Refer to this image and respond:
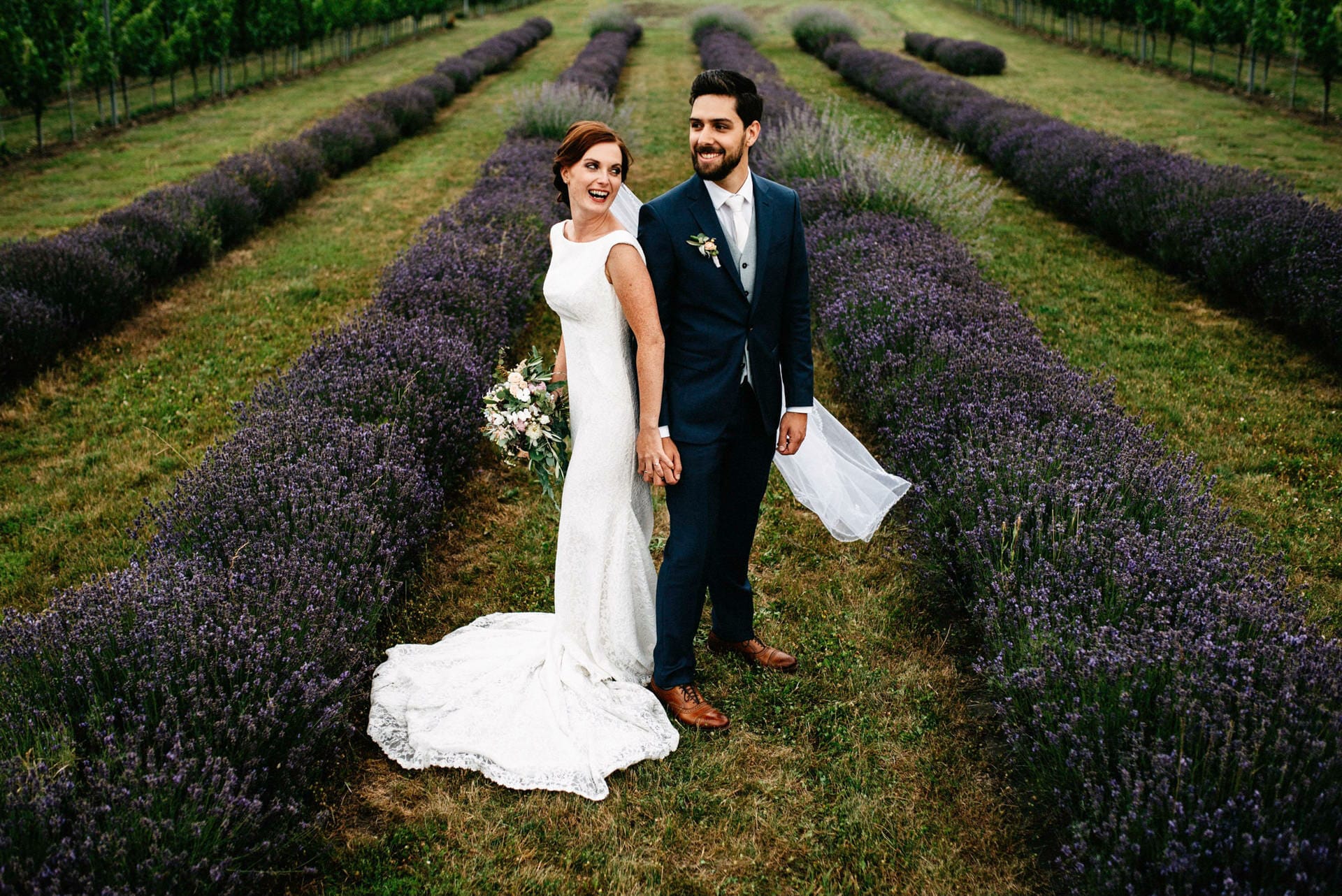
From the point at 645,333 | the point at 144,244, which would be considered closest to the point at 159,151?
the point at 144,244

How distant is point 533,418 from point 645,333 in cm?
62

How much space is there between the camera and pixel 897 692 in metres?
3.41

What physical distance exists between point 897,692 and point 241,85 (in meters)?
25.2

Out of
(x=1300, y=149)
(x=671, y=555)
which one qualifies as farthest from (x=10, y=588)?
(x=1300, y=149)

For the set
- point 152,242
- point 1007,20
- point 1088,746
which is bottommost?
point 1088,746

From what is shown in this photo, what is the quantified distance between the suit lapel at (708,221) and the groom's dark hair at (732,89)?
0.24 meters

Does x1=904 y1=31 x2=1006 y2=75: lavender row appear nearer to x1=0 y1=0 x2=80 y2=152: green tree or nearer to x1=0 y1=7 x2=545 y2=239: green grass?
x1=0 y1=7 x2=545 y2=239: green grass

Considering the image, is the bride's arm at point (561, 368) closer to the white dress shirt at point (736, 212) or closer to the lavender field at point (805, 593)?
the white dress shirt at point (736, 212)

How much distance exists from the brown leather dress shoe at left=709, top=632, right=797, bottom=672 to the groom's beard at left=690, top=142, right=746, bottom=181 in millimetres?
1861

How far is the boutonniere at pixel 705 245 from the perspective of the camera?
2686 millimetres

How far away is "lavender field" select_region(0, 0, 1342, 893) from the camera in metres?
2.25

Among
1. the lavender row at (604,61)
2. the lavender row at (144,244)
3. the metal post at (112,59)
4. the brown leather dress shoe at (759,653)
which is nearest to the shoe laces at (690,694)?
the brown leather dress shoe at (759,653)

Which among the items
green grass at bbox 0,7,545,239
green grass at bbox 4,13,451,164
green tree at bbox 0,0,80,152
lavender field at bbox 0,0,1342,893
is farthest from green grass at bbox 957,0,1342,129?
green grass at bbox 4,13,451,164

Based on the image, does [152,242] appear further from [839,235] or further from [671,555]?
[671,555]
